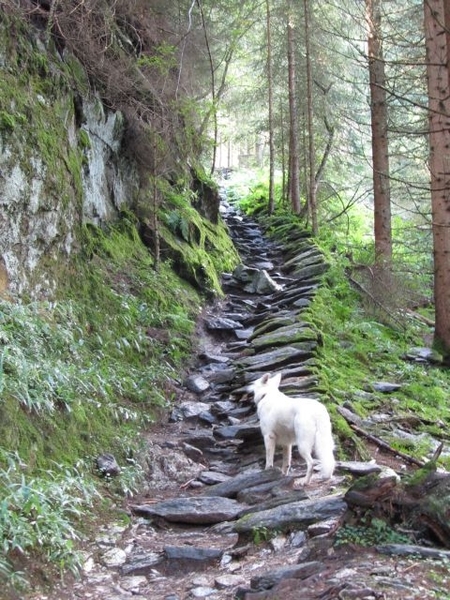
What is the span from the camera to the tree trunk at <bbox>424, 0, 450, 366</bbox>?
33.2 feet

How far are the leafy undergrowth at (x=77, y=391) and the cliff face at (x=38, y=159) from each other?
18.0 inches

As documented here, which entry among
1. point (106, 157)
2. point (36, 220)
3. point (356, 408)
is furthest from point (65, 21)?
point (356, 408)

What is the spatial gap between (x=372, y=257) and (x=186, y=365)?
6.98 metres

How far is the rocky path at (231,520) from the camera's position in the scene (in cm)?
374

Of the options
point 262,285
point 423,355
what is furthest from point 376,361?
point 262,285

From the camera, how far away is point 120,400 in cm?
778

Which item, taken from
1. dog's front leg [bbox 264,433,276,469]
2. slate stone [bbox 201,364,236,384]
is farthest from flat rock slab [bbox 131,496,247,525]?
slate stone [bbox 201,364,236,384]

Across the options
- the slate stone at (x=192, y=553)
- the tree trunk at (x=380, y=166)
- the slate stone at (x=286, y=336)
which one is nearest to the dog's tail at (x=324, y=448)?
the slate stone at (x=192, y=553)

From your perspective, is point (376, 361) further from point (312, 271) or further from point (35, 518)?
point (35, 518)

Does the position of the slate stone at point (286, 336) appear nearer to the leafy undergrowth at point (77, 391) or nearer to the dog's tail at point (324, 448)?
the leafy undergrowth at point (77, 391)

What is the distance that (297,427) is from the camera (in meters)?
5.80

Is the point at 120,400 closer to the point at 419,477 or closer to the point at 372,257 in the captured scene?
the point at 419,477

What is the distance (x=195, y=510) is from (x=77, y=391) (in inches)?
73.1

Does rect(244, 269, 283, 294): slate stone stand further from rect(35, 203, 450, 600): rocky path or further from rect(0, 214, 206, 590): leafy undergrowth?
rect(35, 203, 450, 600): rocky path
